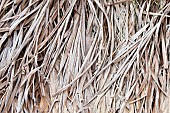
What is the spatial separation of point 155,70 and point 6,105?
1.30 feet

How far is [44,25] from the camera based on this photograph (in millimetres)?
812

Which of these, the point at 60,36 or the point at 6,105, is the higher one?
the point at 60,36

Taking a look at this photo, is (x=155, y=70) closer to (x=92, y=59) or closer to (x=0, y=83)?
(x=92, y=59)

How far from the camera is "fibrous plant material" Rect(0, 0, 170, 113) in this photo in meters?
0.78

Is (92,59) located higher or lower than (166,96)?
higher

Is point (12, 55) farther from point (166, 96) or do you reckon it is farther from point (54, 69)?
point (166, 96)

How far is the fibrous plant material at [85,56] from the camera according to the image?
0.78m

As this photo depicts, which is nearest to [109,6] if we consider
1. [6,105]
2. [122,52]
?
[122,52]

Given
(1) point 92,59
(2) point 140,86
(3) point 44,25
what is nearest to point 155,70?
(2) point 140,86

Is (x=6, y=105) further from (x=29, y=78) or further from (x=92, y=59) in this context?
(x=92, y=59)

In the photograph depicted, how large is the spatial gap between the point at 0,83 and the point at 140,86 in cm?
36

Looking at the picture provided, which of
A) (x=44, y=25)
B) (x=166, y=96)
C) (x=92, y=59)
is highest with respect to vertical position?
(x=44, y=25)

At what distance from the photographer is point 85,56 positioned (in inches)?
31.5

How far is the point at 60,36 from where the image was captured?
81 centimetres
